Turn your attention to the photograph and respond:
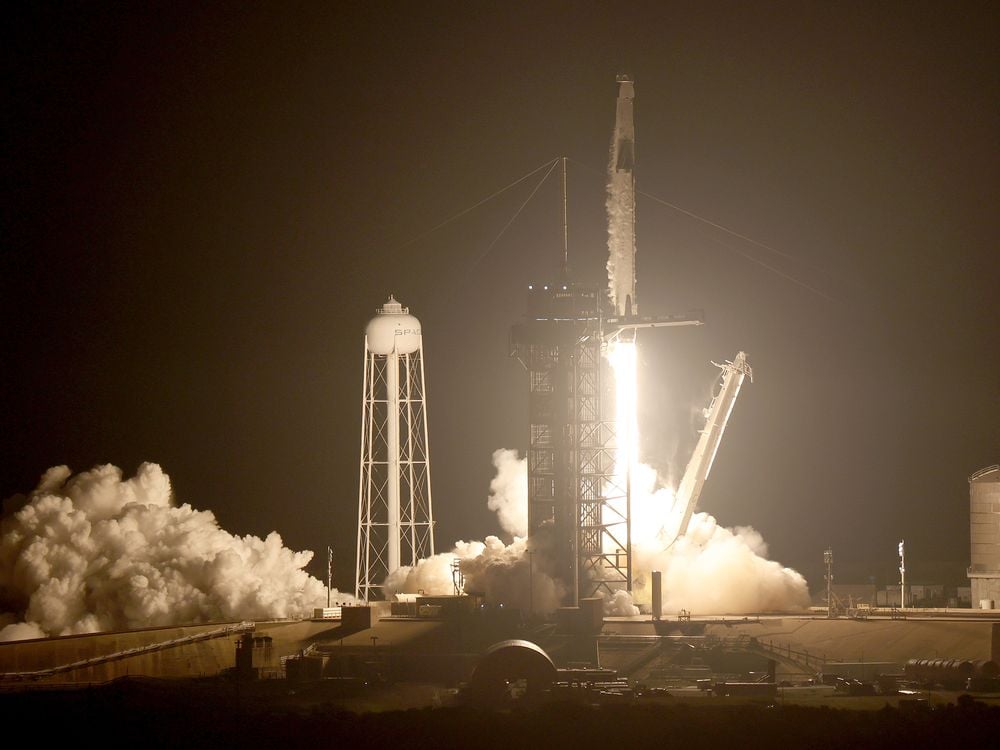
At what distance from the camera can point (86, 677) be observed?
187 feet

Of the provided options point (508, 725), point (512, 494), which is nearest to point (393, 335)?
point (512, 494)

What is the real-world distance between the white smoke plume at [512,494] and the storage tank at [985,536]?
1744cm

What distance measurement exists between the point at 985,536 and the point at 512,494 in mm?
18520

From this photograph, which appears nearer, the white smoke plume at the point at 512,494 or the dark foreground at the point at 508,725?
the dark foreground at the point at 508,725

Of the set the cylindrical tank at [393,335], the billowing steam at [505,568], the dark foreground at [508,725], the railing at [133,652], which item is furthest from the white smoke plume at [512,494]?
the dark foreground at [508,725]

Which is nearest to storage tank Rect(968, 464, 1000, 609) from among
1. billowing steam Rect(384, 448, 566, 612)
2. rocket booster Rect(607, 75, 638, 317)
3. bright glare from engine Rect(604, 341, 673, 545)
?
bright glare from engine Rect(604, 341, 673, 545)

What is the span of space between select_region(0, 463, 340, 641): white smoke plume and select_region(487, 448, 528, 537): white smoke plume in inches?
340

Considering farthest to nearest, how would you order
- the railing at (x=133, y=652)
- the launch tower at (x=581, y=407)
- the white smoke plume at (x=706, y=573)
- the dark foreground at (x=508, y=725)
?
the white smoke plume at (x=706, y=573), the launch tower at (x=581, y=407), the railing at (x=133, y=652), the dark foreground at (x=508, y=725)

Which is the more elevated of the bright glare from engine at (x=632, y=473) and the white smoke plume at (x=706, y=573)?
the bright glare from engine at (x=632, y=473)

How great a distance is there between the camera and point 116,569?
67.8 meters

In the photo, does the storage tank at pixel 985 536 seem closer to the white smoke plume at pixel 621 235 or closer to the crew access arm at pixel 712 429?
the crew access arm at pixel 712 429

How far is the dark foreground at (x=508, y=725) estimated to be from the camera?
47375mm

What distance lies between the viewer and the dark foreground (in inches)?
1865

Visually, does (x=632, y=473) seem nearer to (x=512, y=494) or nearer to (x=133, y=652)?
(x=512, y=494)
